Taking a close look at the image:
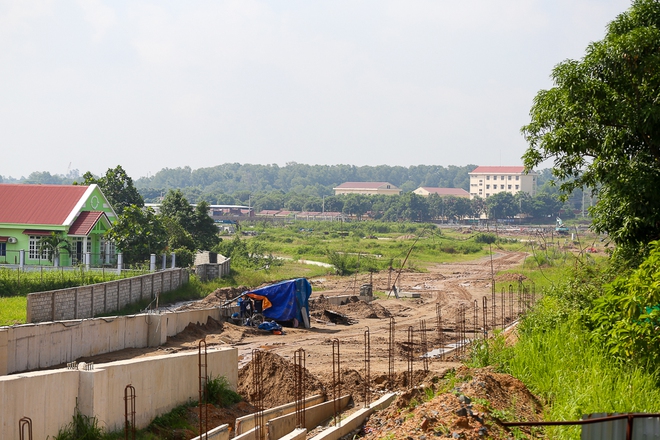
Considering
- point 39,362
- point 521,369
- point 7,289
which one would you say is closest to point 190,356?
point 39,362

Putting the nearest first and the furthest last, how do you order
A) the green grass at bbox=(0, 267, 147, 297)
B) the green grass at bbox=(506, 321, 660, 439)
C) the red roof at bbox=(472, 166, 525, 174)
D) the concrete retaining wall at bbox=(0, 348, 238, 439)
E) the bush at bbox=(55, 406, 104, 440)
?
the green grass at bbox=(506, 321, 660, 439) → the concrete retaining wall at bbox=(0, 348, 238, 439) → the bush at bbox=(55, 406, 104, 440) → the green grass at bbox=(0, 267, 147, 297) → the red roof at bbox=(472, 166, 525, 174)

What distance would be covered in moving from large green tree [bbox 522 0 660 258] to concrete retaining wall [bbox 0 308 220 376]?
1173cm

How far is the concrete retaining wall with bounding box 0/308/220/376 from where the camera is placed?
15.9 meters

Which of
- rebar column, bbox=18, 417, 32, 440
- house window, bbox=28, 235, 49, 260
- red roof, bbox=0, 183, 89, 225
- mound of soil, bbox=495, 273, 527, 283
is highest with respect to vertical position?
red roof, bbox=0, 183, 89, 225

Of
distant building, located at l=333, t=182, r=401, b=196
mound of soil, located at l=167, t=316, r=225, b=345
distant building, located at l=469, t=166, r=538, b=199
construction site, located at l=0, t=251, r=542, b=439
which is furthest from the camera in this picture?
distant building, located at l=333, t=182, r=401, b=196

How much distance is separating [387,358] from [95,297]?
36.1ft

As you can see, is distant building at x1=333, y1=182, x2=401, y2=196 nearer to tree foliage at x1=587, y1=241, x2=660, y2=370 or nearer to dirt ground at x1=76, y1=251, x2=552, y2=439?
dirt ground at x1=76, y1=251, x2=552, y2=439

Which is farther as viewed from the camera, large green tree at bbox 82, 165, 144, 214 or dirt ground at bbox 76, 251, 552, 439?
large green tree at bbox 82, 165, 144, 214

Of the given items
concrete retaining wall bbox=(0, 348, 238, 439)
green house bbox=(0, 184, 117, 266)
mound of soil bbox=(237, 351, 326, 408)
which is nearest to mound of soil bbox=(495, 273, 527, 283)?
green house bbox=(0, 184, 117, 266)

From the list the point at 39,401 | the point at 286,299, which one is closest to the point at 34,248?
the point at 286,299

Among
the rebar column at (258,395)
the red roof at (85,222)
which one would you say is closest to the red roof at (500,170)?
the red roof at (85,222)

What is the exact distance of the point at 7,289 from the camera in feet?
91.6

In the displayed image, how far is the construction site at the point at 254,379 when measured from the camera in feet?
34.9

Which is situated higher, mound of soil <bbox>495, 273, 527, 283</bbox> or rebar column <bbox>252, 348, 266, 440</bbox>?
rebar column <bbox>252, 348, 266, 440</bbox>
